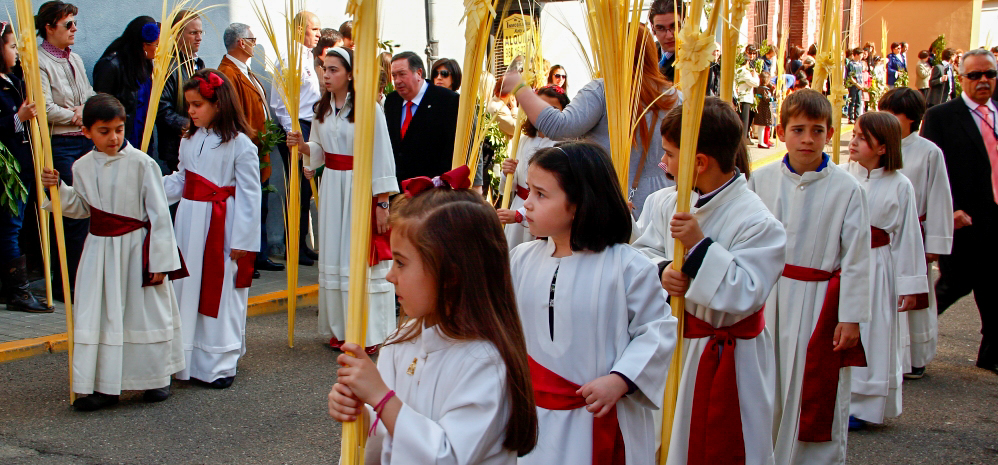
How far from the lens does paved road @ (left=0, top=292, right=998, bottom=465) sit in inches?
171

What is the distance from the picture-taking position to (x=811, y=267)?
3.88 m

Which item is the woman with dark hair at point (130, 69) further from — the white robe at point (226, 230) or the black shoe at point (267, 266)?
the white robe at point (226, 230)

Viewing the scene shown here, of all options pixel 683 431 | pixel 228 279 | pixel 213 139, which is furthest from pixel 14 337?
pixel 683 431

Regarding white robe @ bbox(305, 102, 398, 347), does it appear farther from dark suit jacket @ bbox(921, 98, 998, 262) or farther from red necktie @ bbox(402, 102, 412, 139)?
→ dark suit jacket @ bbox(921, 98, 998, 262)

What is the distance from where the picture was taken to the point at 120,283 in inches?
Answer: 194

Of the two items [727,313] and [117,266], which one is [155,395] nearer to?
[117,266]

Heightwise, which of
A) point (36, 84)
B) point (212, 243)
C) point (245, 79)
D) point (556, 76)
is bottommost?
point (212, 243)

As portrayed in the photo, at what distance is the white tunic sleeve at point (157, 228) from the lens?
492cm

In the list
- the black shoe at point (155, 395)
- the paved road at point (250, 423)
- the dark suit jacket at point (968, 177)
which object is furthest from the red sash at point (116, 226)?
the dark suit jacket at point (968, 177)

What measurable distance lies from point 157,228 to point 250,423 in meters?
1.12

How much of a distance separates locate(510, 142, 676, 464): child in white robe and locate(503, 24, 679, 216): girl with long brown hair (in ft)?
4.82

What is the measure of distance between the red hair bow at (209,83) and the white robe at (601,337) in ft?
10.9

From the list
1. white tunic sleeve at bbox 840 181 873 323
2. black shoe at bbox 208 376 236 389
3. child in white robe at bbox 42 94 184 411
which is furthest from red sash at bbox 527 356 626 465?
black shoe at bbox 208 376 236 389

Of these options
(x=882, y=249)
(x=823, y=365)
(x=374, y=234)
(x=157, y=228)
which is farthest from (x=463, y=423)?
(x=374, y=234)
